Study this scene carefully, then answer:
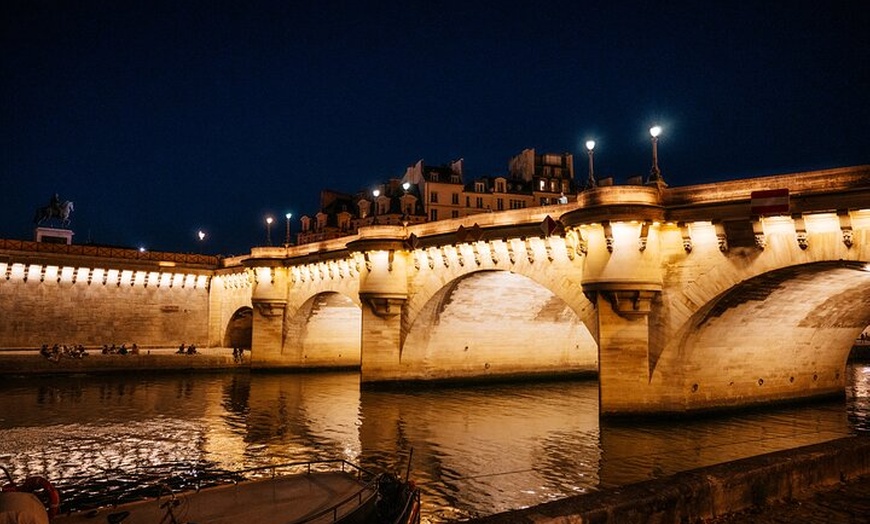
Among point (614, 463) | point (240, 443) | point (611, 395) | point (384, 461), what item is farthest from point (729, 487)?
point (240, 443)

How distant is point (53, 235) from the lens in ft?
176

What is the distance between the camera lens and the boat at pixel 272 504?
8594 mm

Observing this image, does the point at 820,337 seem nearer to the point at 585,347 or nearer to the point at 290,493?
the point at 585,347

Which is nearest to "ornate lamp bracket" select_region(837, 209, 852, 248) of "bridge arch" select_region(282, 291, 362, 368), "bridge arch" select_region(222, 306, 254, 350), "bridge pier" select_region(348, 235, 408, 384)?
"bridge pier" select_region(348, 235, 408, 384)

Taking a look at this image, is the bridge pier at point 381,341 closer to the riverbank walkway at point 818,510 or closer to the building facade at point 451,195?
the riverbank walkway at point 818,510

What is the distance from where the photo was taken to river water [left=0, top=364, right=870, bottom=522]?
50.3ft

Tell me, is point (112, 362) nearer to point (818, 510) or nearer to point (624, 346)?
point (624, 346)

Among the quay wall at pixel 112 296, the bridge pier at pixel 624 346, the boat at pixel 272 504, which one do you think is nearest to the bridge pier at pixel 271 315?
the quay wall at pixel 112 296

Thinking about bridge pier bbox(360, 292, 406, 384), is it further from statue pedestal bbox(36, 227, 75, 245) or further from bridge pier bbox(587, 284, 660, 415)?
statue pedestal bbox(36, 227, 75, 245)

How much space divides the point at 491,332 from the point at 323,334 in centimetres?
1302

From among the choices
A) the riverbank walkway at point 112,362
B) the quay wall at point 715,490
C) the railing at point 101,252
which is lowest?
the quay wall at point 715,490

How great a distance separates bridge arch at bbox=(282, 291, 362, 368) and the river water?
29.3ft

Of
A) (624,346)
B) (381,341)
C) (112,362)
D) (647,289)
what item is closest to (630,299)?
(647,289)

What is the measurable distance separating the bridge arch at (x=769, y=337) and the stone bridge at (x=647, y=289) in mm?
72
